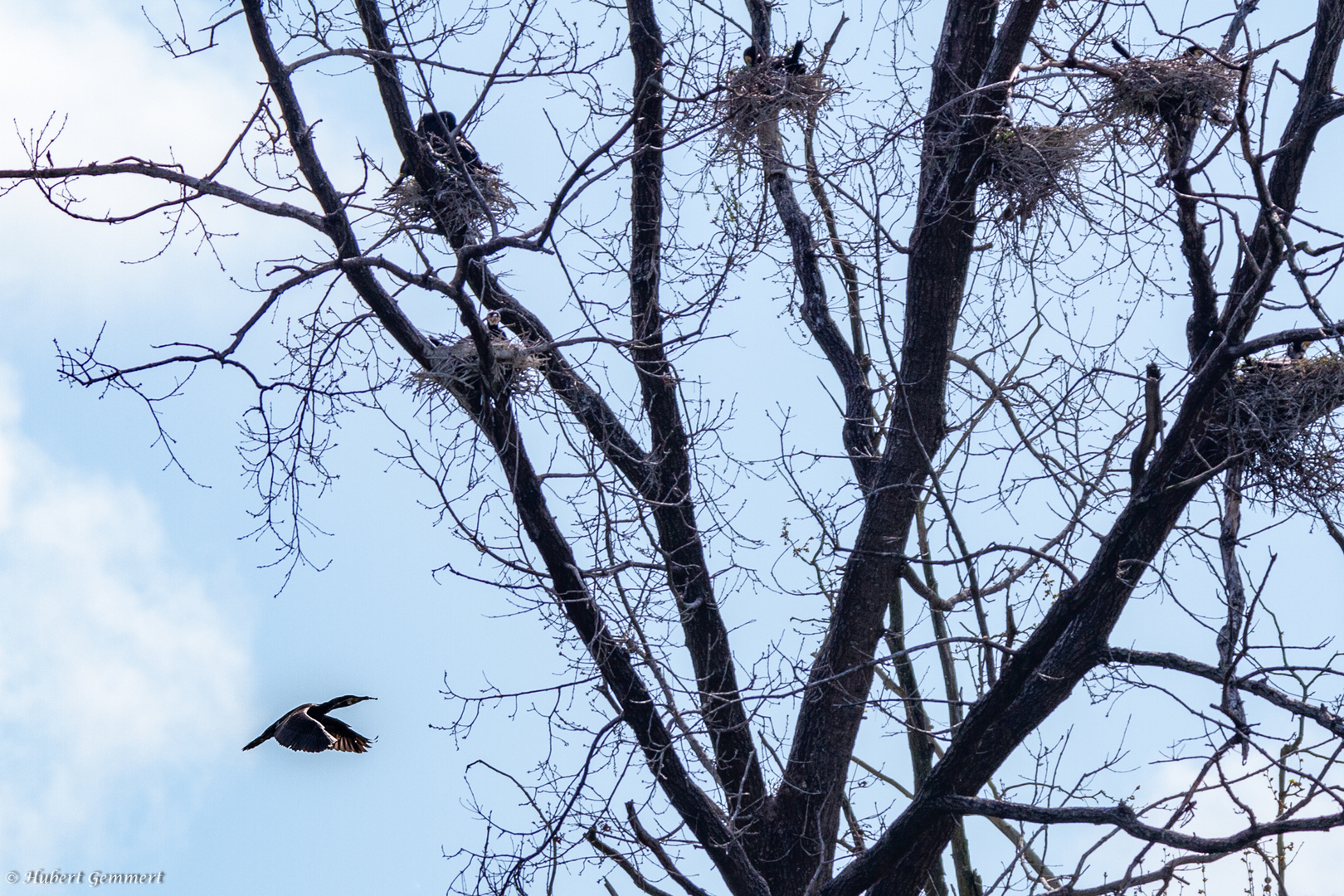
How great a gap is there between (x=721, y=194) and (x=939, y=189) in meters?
1.42

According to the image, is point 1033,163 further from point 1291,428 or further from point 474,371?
point 474,371

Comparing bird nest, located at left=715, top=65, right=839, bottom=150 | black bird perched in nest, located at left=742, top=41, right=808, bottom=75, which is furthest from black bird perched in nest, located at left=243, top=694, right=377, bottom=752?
black bird perched in nest, located at left=742, top=41, right=808, bottom=75

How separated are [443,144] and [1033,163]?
3197 millimetres

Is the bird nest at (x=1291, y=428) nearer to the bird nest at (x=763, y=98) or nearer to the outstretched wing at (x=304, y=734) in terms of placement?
the bird nest at (x=763, y=98)

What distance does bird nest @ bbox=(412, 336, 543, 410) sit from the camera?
5805 millimetres

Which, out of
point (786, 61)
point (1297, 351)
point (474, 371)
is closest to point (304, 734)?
point (474, 371)

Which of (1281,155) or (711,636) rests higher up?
(1281,155)

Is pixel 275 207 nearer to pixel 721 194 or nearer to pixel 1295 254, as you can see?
pixel 721 194

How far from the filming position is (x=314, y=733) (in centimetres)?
573

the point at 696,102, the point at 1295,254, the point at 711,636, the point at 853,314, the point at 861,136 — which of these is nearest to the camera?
the point at 1295,254

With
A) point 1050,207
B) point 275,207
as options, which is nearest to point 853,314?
point 1050,207

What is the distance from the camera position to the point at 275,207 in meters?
5.23

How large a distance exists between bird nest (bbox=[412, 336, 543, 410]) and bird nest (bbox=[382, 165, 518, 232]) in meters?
0.67

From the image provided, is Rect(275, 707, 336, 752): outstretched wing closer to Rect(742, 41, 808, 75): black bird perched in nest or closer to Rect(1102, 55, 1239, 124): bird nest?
Rect(742, 41, 808, 75): black bird perched in nest
